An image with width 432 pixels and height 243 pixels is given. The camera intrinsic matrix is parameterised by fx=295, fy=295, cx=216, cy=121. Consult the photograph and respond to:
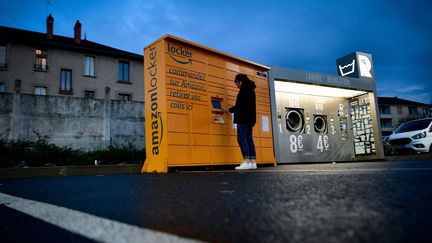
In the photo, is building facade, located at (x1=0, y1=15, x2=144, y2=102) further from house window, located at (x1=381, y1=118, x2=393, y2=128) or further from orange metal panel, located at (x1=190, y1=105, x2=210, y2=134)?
house window, located at (x1=381, y1=118, x2=393, y2=128)

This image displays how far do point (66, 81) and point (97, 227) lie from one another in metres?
23.9

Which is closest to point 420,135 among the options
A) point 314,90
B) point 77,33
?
point 314,90

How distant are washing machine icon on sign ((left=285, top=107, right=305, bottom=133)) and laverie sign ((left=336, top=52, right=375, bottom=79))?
3.16m

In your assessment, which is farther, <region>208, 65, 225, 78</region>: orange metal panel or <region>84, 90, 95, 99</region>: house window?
<region>84, 90, 95, 99</region>: house window

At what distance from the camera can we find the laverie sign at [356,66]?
37.6 ft

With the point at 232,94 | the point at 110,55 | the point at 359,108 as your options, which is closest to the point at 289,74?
the point at 232,94

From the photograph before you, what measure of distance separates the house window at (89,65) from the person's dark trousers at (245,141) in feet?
65.6

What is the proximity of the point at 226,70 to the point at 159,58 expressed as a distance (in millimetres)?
1878

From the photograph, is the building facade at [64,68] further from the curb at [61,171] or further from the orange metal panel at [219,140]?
the orange metal panel at [219,140]

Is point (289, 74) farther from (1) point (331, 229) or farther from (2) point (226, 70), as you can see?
(1) point (331, 229)

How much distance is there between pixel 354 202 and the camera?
1.29 metres

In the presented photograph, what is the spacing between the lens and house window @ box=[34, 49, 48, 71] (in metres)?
21.4

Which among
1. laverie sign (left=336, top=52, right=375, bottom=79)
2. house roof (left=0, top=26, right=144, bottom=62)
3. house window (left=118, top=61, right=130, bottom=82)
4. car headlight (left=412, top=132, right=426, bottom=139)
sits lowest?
car headlight (left=412, top=132, right=426, bottom=139)

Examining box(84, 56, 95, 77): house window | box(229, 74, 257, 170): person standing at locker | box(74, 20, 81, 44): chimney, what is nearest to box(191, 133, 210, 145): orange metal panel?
box(229, 74, 257, 170): person standing at locker
